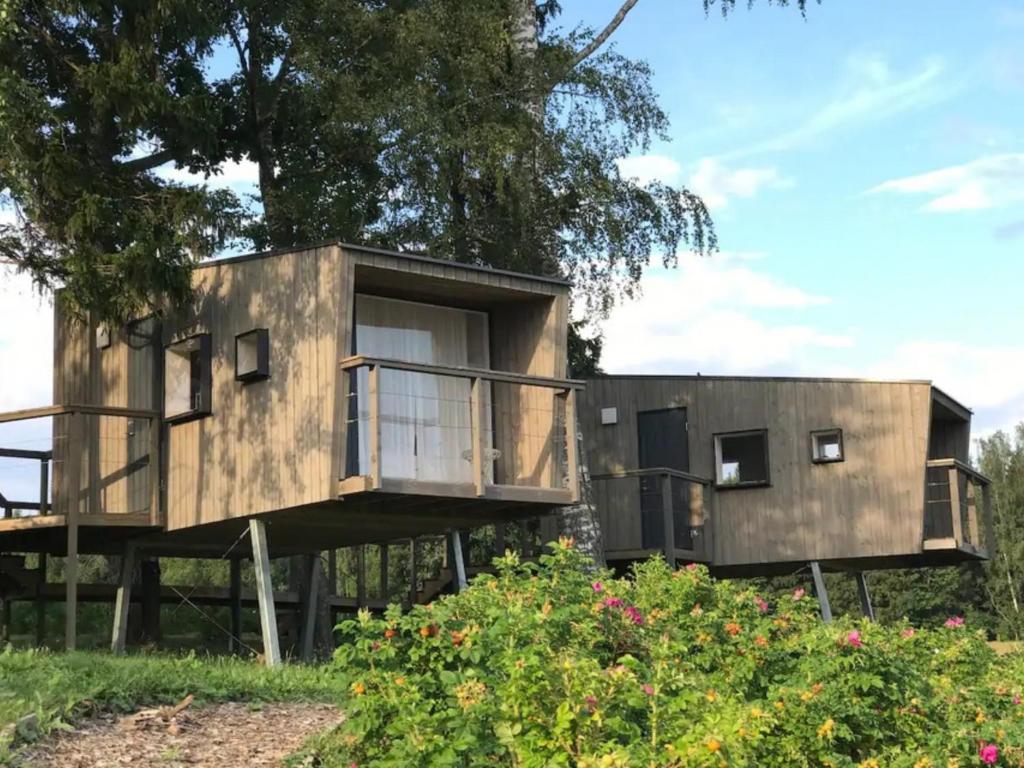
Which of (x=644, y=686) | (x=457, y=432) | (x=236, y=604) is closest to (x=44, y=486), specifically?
(x=236, y=604)

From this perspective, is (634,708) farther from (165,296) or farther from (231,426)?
(165,296)

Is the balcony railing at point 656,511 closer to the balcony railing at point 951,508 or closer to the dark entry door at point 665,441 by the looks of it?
the dark entry door at point 665,441

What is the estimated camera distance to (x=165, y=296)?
16.8 metres

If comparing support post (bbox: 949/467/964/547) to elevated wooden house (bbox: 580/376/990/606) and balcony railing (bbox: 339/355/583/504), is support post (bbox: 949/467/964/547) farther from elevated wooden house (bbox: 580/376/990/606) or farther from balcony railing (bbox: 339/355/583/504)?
balcony railing (bbox: 339/355/583/504)

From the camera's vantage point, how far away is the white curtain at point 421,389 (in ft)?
50.8

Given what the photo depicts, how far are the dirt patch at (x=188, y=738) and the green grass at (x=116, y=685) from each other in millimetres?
148

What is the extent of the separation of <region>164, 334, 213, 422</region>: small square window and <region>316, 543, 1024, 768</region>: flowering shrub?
6902 mm

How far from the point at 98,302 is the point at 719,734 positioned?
1079cm

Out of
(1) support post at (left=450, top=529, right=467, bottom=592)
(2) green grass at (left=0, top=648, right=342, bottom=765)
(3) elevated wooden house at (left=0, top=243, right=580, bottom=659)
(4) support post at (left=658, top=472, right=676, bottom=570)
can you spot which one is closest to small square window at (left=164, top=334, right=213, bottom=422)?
(3) elevated wooden house at (left=0, top=243, right=580, bottom=659)

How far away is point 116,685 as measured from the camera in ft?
32.6

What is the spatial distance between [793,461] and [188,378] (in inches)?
357

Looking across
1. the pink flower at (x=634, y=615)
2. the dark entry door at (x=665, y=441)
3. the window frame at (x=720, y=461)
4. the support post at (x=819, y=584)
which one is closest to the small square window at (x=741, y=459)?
the window frame at (x=720, y=461)

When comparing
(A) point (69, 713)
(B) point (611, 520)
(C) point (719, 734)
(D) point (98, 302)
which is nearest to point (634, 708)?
(C) point (719, 734)

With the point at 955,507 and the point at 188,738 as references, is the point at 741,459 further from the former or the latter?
the point at 188,738
